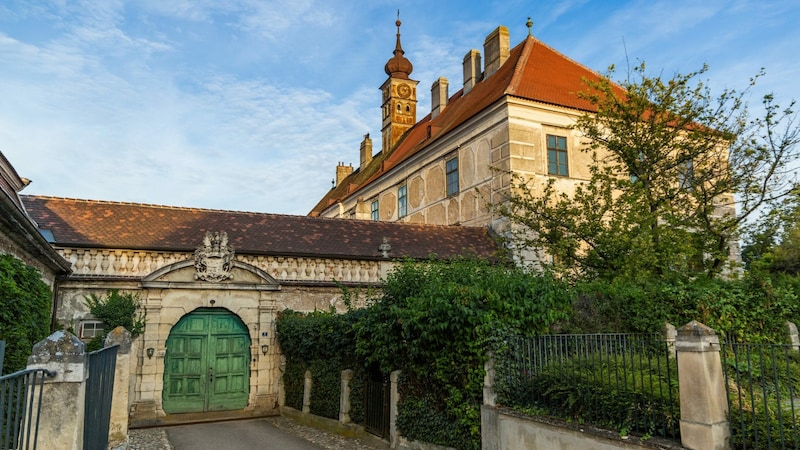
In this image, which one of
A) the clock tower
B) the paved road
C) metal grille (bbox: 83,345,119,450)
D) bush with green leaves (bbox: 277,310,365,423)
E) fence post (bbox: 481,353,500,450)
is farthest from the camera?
the clock tower

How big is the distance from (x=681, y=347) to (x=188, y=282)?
13111 mm

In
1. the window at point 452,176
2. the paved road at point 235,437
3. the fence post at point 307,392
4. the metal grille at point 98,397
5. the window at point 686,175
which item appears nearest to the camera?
the metal grille at point 98,397

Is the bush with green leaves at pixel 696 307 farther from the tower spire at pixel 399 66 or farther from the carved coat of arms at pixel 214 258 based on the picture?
the tower spire at pixel 399 66

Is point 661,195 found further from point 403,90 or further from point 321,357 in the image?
point 403,90

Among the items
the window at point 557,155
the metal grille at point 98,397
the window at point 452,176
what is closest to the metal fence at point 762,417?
the metal grille at point 98,397

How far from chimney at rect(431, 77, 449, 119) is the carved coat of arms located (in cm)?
1844

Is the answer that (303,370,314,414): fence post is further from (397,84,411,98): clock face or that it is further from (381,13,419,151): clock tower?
(397,84,411,98): clock face

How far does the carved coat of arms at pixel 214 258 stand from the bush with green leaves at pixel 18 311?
17.9 ft

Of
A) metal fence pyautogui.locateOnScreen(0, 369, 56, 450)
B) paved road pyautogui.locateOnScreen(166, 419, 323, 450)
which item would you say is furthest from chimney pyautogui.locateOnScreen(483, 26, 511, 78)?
metal fence pyautogui.locateOnScreen(0, 369, 56, 450)

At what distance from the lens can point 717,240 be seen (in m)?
13.7

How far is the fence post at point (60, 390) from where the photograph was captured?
4496 mm

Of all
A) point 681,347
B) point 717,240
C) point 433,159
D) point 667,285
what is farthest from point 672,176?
point 433,159

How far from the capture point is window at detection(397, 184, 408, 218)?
28.8 metres

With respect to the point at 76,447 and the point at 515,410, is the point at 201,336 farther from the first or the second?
the point at 76,447
